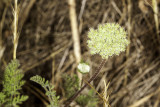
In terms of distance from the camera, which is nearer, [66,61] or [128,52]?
[128,52]

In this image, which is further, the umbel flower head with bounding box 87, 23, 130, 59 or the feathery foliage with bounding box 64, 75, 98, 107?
the feathery foliage with bounding box 64, 75, 98, 107

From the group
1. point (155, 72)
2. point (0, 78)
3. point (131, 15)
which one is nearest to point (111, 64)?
point (155, 72)

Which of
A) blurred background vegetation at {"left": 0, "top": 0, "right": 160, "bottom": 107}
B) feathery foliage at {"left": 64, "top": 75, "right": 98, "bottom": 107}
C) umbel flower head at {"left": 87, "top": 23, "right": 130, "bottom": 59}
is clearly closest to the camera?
umbel flower head at {"left": 87, "top": 23, "right": 130, "bottom": 59}

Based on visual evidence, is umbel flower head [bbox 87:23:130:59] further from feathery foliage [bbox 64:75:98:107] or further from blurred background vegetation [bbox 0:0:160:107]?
blurred background vegetation [bbox 0:0:160:107]

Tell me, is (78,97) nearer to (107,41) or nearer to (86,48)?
(107,41)

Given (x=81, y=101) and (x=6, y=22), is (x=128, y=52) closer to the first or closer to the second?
(x=81, y=101)

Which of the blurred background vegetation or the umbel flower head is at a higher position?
the blurred background vegetation

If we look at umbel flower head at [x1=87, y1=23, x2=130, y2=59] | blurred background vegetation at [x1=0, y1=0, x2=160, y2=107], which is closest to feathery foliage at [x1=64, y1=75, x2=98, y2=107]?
blurred background vegetation at [x1=0, y1=0, x2=160, y2=107]
